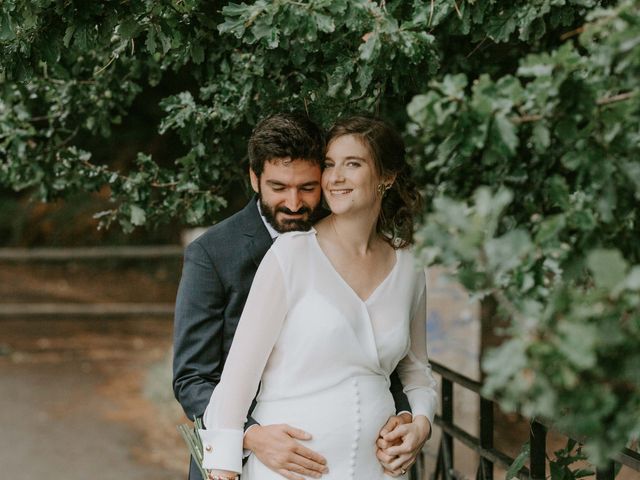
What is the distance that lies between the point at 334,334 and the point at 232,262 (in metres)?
0.48

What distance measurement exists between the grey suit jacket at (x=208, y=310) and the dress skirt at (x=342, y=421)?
228 millimetres

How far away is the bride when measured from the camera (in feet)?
7.88

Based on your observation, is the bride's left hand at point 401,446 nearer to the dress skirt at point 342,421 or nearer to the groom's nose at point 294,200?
the dress skirt at point 342,421

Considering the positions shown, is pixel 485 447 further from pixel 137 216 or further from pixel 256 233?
pixel 137 216

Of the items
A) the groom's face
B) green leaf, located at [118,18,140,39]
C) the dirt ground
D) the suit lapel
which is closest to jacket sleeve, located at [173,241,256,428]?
the suit lapel

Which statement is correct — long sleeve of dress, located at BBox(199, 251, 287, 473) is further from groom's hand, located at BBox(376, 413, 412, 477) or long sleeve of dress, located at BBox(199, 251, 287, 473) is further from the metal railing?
the metal railing

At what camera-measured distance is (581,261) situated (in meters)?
1.69

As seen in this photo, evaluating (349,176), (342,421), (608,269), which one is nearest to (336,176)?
(349,176)

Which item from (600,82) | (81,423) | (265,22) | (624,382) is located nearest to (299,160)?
(265,22)

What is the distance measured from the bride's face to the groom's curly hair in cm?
12

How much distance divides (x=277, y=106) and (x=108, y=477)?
3.85 metres

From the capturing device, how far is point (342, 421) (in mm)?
2449

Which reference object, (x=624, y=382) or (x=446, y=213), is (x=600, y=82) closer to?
(x=446, y=213)

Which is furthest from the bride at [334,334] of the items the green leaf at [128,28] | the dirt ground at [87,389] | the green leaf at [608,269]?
the dirt ground at [87,389]
